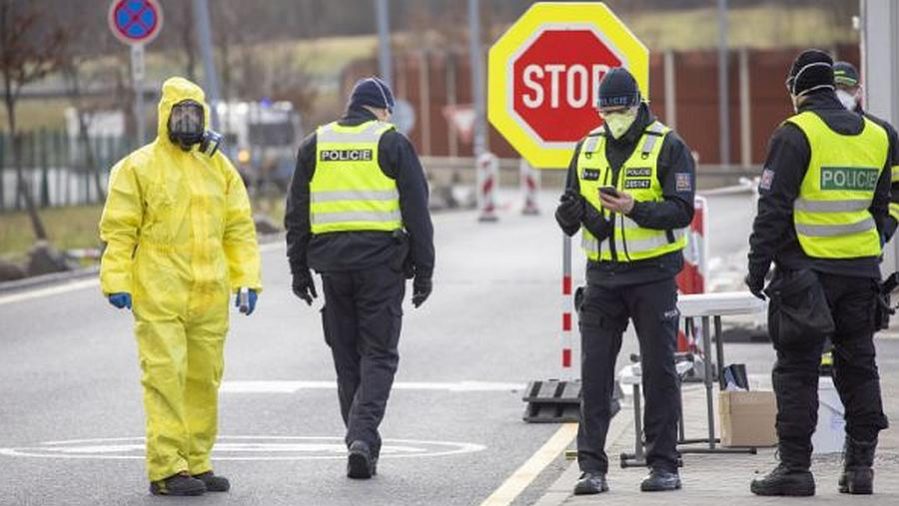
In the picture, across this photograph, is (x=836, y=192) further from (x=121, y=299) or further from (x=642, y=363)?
(x=121, y=299)

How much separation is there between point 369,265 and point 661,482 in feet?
6.38

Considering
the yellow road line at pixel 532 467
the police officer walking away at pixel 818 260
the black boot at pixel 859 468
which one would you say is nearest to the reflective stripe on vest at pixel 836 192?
the police officer walking away at pixel 818 260

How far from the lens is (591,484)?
1073 cm

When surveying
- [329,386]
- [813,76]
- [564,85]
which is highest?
[813,76]

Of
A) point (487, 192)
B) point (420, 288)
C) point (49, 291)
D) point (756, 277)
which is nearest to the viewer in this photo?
point (756, 277)

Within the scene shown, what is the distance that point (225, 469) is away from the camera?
40.2 ft

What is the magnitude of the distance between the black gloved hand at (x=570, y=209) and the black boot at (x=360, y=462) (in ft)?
5.36

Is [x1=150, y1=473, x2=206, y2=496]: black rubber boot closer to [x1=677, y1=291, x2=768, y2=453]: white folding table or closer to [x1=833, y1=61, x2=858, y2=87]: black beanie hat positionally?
[x1=677, y1=291, x2=768, y2=453]: white folding table

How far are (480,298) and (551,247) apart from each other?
8.96 meters

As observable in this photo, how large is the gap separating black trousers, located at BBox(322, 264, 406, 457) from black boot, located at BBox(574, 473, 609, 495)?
143cm

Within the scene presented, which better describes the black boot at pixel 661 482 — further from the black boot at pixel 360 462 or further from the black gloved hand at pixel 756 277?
the black boot at pixel 360 462

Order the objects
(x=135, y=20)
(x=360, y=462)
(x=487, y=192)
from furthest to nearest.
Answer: (x=487, y=192)
(x=135, y=20)
(x=360, y=462)

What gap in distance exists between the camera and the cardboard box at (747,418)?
11930 mm

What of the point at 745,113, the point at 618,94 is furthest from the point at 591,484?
the point at 745,113
